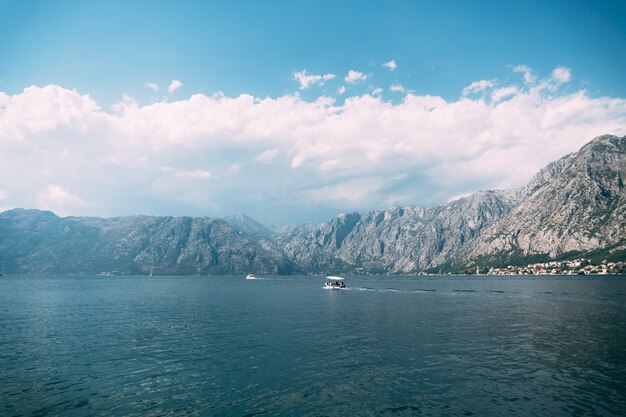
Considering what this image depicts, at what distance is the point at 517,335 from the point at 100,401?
6711cm

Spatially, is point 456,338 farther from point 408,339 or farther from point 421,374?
point 421,374

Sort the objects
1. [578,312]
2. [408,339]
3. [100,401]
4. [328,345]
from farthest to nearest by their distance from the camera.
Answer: [578,312] → [408,339] → [328,345] → [100,401]

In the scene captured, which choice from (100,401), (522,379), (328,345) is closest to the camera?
(100,401)

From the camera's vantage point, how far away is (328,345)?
2367 inches

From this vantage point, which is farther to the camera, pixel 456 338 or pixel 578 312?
pixel 578 312

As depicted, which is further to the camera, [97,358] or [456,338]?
[456,338]

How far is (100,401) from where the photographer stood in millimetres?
35562

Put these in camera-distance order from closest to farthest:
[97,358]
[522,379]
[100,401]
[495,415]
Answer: [495,415], [100,401], [522,379], [97,358]

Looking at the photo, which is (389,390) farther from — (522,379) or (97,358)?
(97,358)

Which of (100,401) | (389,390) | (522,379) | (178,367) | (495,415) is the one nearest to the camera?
(495,415)

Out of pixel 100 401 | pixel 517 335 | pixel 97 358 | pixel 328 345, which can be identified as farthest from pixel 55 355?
pixel 517 335

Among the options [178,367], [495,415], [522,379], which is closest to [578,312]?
[522,379]

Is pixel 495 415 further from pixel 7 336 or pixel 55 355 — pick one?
pixel 7 336

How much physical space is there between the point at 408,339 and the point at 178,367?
38629mm
